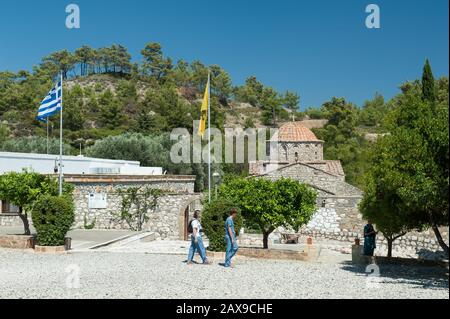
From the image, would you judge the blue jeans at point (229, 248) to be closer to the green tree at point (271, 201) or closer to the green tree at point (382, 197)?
the green tree at point (271, 201)

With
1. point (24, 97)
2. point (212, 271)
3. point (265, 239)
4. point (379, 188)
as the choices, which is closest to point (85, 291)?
point (212, 271)

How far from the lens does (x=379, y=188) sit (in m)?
13.5

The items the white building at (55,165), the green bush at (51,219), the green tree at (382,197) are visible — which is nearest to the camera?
the green tree at (382,197)

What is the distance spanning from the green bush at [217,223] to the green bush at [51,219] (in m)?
4.87

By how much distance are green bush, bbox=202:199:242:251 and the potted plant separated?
487cm

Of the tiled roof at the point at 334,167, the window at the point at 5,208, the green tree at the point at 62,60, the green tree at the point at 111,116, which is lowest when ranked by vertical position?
the window at the point at 5,208

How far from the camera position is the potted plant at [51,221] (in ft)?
56.7

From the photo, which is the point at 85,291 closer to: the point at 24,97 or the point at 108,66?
the point at 24,97

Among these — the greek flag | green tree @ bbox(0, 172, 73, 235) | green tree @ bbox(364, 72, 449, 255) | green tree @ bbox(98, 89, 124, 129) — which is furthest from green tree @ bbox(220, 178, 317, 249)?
green tree @ bbox(98, 89, 124, 129)

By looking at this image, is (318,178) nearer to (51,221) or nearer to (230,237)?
(51,221)

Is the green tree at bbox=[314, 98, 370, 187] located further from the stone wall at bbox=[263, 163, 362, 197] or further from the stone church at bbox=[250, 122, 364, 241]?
the stone wall at bbox=[263, 163, 362, 197]

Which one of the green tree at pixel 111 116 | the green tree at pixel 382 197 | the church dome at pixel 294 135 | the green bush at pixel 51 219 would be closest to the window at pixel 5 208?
the green bush at pixel 51 219
